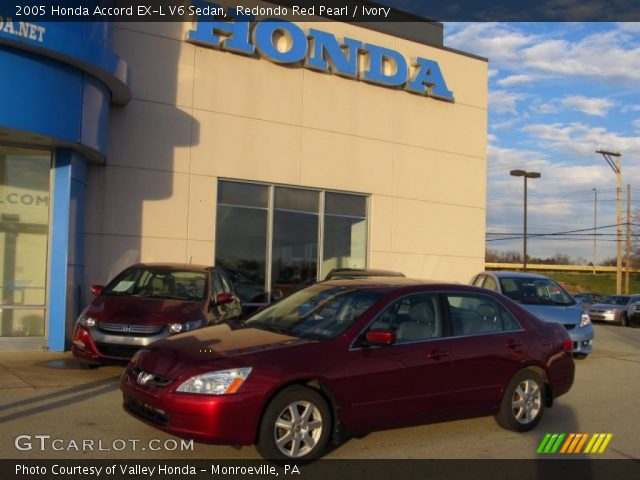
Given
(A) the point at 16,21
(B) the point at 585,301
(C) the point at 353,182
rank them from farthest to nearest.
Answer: (C) the point at 353,182
(B) the point at 585,301
(A) the point at 16,21

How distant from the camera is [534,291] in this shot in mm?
13195

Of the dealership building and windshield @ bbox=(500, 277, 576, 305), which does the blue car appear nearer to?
windshield @ bbox=(500, 277, 576, 305)

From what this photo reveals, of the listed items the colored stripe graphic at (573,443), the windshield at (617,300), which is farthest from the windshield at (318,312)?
the windshield at (617,300)

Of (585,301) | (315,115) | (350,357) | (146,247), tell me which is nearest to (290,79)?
(315,115)

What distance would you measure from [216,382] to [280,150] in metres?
10.6

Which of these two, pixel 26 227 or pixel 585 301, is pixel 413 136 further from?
pixel 26 227

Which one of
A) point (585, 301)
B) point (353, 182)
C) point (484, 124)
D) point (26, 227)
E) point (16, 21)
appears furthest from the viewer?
point (484, 124)

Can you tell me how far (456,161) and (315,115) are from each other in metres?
4.50

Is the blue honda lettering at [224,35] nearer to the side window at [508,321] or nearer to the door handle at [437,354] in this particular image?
the side window at [508,321]

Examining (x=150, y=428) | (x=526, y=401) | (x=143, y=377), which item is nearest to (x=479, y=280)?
(x=526, y=401)

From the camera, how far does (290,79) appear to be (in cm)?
1566

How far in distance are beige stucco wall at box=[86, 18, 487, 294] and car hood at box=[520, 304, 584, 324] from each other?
531 cm

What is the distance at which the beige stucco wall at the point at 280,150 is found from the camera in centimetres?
1360

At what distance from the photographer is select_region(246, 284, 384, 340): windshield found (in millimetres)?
6292
